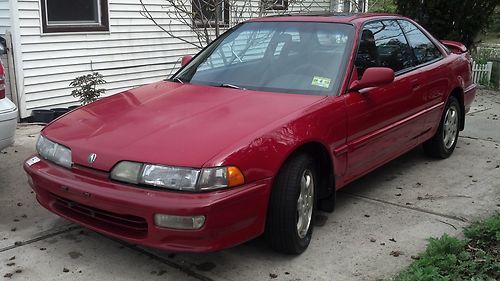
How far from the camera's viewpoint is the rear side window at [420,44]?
5.22 meters

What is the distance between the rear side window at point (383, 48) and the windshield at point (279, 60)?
0.19 m

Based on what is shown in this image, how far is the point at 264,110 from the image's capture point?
11.6 feet

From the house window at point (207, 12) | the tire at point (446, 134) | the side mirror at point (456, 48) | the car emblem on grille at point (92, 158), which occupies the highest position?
the house window at point (207, 12)

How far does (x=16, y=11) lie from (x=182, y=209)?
208 inches

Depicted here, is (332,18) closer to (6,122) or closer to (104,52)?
(6,122)

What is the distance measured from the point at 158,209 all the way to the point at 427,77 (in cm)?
324

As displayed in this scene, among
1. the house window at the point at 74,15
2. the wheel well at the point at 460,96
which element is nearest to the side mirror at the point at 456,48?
the wheel well at the point at 460,96

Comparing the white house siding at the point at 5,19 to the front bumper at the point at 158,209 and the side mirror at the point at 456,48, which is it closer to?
the front bumper at the point at 158,209

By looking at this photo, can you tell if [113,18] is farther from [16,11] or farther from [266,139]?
[266,139]

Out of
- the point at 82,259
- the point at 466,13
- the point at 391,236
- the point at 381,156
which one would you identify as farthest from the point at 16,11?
the point at 466,13

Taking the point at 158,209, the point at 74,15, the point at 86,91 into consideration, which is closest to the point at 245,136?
the point at 158,209

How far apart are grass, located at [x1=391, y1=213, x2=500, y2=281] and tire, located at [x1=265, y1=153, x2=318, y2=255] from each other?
2.14 ft

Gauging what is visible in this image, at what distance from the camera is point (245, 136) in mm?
3162

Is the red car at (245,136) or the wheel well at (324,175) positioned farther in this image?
the wheel well at (324,175)
